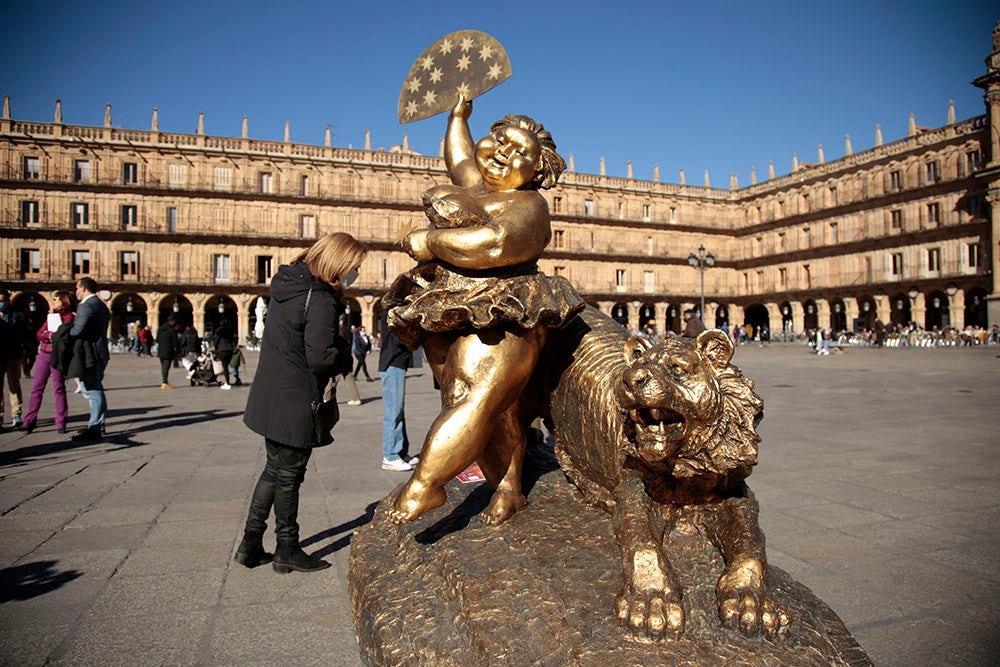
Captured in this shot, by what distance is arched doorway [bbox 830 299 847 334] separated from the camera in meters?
40.2

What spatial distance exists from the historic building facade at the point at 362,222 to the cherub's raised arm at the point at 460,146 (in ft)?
92.0

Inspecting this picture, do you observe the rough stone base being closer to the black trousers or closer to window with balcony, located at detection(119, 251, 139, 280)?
the black trousers

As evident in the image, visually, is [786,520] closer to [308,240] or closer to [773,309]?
[308,240]

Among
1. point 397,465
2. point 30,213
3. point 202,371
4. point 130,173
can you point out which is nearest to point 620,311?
point 130,173

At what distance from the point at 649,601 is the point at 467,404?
643 mm

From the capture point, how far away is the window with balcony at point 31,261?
32.7 meters

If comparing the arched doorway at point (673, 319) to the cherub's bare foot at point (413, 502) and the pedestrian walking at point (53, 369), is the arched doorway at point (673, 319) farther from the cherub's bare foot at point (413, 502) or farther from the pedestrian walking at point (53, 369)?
the cherub's bare foot at point (413, 502)

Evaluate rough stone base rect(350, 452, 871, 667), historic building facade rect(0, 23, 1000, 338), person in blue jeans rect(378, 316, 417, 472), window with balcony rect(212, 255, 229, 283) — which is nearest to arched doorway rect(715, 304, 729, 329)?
historic building facade rect(0, 23, 1000, 338)

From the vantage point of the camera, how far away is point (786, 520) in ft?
11.5

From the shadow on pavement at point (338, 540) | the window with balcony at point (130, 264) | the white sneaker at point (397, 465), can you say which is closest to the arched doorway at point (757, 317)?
the window with balcony at point (130, 264)

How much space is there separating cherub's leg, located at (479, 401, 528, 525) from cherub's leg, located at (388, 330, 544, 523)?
226 millimetres

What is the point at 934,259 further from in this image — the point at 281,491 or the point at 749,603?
the point at 749,603

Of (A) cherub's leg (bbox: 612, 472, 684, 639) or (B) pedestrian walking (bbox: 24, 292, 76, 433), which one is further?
(B) pedestrian walking (bbox: 24, 292, 76, 433)

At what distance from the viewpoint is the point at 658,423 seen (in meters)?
1.32
